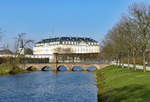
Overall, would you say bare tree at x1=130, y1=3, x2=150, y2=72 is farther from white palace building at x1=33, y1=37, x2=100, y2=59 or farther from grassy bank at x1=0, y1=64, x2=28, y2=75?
white palace building at x1=33, y1=37, x2=100, y2=59

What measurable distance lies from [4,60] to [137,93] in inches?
2619

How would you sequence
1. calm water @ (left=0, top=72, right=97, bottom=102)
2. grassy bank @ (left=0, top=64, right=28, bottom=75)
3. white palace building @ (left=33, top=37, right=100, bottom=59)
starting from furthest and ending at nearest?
white palace building @ (left=33, top=37, right=100, bottom=59), grassy bank @ (left=0, top=64, right=28, bottom=75), calm water @ (left=0, top=72, right=97, bottom=102)

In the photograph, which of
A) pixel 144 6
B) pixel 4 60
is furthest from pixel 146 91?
pixel 4 60

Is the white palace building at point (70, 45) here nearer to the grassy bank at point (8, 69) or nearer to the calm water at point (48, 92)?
the grassy bank at point (8, 69)

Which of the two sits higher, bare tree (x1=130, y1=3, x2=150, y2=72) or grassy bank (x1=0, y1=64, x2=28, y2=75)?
bare tree (x1=130, y1=3, x2=150, y2=72)

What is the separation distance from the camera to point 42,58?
341 feet

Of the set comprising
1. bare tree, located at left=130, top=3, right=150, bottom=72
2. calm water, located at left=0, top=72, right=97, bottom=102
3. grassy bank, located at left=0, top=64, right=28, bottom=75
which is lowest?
calm water, located at left=0, top=72, right=97, bottom=102

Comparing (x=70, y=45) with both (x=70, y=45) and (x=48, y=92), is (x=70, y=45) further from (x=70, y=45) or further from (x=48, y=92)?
(x=48, y=92)

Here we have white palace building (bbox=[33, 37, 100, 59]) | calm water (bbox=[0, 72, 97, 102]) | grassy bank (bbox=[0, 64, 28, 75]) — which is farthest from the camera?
white palace building (bbox=[33, 37, 100, 59])

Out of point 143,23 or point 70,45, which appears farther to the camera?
point 70,45

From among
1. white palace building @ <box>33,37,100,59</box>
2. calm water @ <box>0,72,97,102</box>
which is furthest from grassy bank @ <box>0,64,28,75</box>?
white palace building @ <box>33,37,100,59</box>

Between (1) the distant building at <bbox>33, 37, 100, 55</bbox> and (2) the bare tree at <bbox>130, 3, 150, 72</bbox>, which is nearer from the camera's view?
(2) the bare tree at <bbox>130, 3, 150, 72</bbox>

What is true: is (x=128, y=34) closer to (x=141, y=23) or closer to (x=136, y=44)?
(x=136, y=44)

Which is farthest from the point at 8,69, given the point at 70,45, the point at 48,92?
the point at 70,45
